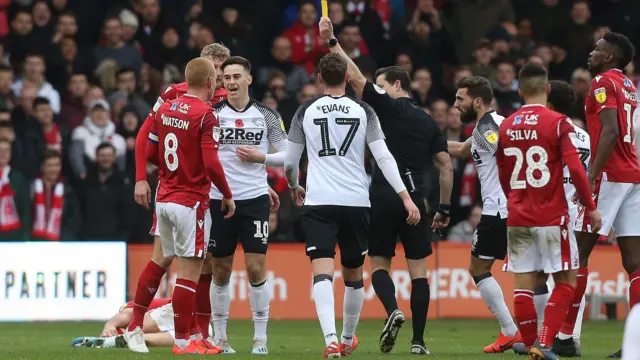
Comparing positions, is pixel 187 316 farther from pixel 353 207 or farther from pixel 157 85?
pixel 157 85

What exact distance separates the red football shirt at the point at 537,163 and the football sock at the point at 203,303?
3.29 m

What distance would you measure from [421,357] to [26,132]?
10732mm

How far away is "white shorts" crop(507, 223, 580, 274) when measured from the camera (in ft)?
32.9

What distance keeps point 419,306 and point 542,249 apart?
1.95 meters

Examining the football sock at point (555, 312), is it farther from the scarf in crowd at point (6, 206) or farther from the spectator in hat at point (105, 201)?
the scarf in crowd at point (6, 206)

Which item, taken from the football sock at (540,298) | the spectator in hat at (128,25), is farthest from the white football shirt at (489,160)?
the spectator in hat at (128,25)

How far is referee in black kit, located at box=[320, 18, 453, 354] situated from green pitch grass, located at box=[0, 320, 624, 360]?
0.60 meters

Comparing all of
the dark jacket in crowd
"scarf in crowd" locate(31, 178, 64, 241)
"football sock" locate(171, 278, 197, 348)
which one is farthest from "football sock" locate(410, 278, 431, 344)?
"scarf in crowd" locate(31, 178, 64, 241)

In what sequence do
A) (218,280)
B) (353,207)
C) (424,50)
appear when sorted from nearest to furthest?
(353,207) → (218,280) → (424,50)

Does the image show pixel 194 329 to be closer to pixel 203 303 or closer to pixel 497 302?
pixel 203 303

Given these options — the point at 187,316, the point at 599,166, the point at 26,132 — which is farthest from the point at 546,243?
the point at 26,132

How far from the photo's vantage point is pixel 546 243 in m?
10.0

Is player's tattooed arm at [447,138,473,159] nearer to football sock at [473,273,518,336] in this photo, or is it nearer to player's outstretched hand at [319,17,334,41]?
football sock at [473,273,518,336]

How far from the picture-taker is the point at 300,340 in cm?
1436
